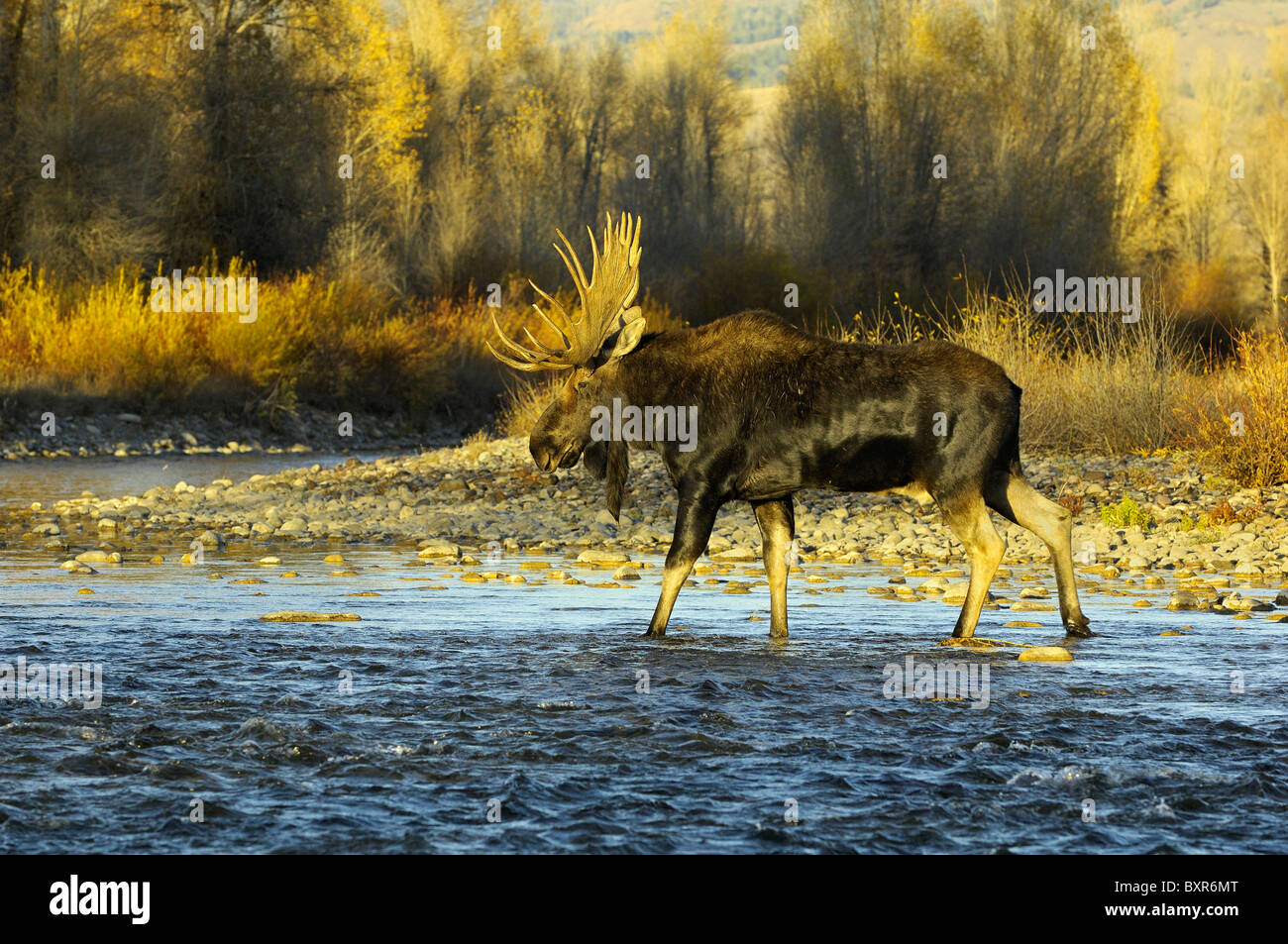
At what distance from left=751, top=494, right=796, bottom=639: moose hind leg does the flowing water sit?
188 millimetres

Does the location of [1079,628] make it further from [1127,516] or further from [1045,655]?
[1127,516]

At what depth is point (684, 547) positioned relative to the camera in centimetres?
927

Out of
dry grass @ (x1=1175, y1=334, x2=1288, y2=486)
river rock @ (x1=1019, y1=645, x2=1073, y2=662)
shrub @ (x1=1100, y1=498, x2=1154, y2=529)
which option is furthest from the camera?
dry grass @ (x1=1175, y1=334, x2=1288, y2=486)

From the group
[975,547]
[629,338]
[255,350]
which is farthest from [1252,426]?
[255,350]

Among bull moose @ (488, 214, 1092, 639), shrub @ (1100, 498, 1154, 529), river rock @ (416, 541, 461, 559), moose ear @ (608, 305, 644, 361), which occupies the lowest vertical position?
river rock @ (416, 541, 461, 559)

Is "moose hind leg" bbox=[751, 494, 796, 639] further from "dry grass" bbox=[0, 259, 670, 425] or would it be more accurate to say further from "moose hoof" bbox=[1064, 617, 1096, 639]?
"dry grass" bbox=[0, 259, 670, 425]

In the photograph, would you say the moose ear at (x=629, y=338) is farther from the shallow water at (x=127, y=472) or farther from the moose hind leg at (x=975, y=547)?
the shallow water at (x=127, y=472)

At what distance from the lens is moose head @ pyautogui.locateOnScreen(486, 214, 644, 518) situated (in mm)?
9711

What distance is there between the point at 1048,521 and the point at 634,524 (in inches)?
274

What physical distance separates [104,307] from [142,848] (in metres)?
29.5

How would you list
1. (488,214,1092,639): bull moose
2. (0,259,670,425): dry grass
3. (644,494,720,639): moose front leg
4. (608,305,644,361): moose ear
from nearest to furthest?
(488,214,1092,639): bull moose
(644,494,720,639): moose front leg
(608,305,644,361): moose ear
(0,259,670,425): dry grass

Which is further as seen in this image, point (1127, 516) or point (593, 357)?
point (1127, 516)

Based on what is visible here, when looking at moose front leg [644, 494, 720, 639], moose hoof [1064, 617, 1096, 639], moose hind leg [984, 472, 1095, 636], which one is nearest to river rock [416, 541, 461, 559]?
moose front leg [644, 494, 720, 639]

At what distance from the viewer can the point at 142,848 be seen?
5.14 metres
